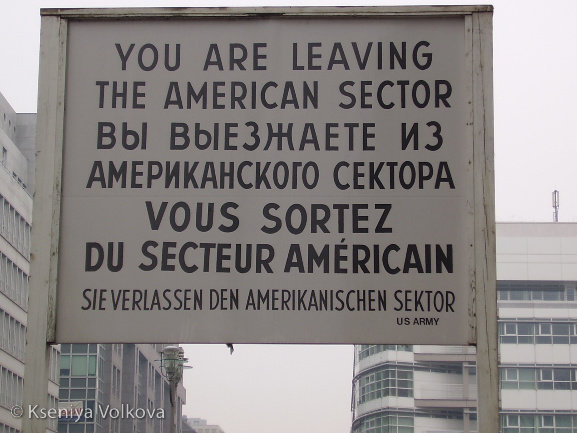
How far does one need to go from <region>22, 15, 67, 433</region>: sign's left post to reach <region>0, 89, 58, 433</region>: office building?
62191 mm

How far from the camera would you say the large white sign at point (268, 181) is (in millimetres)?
7410

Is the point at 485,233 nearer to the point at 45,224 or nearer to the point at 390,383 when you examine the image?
the point at 45,224

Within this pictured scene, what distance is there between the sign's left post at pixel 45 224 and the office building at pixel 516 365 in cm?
9948

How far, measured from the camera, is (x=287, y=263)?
296 inches

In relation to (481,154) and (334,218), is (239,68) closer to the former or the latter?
(334,218)

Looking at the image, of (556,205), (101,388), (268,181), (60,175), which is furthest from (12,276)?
(556,205)

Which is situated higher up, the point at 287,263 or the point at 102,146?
the point at 102,146

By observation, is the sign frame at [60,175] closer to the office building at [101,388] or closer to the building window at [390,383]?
the office building at [101,388]

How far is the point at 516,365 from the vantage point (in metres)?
109

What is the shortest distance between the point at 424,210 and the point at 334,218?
62cm

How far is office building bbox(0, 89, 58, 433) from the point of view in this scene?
236ft

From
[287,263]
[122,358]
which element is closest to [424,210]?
[287,263]

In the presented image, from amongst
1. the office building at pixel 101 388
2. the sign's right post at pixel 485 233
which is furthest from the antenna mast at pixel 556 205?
the sign's right post at pixel 485 233

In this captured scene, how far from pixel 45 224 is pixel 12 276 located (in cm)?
6999
